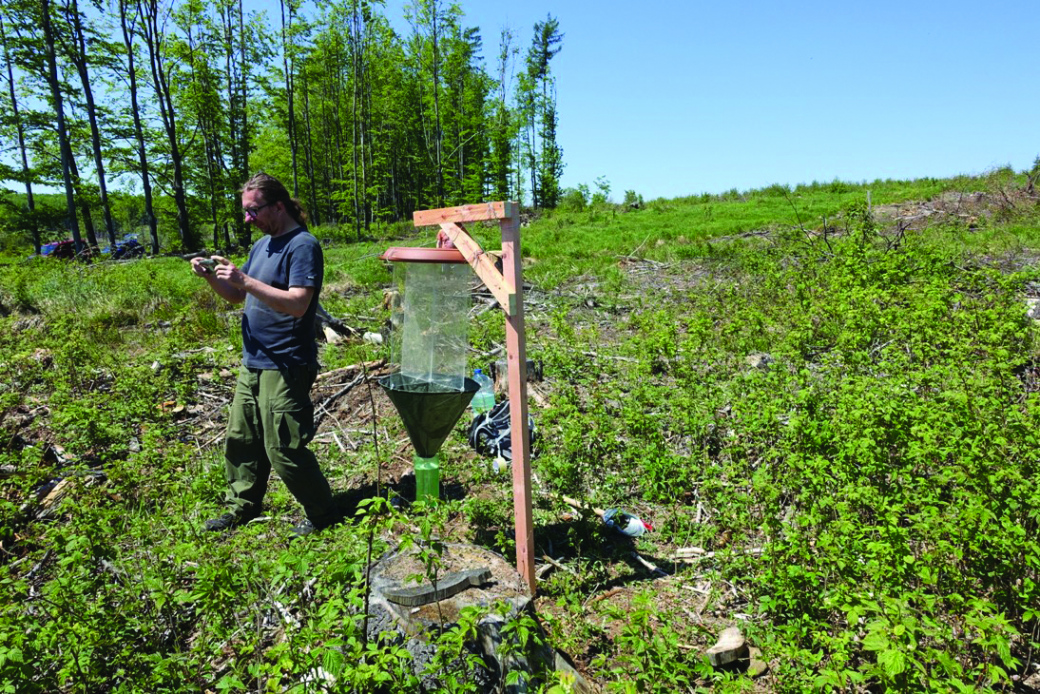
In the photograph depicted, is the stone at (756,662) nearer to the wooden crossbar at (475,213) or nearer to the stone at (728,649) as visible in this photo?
the stone at (728,649)

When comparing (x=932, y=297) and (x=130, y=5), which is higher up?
(x=130, y=5)

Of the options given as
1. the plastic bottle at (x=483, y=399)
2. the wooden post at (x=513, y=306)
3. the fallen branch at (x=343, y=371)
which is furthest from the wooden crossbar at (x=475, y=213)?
the fallen branch at (x=343, y=371)

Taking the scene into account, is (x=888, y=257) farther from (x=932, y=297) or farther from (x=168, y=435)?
(x=168, y=435)

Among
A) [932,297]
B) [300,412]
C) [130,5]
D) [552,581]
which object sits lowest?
[552,581]

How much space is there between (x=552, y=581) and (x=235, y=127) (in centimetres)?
2815

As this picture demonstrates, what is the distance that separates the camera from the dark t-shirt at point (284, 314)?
11.1 feet

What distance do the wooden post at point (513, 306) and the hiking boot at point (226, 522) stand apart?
1.94 metres

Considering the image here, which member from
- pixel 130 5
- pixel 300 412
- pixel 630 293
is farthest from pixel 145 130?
pixel 300 412

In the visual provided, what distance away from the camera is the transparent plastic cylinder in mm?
3277

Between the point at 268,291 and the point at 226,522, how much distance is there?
1.63m

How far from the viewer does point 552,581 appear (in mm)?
3438

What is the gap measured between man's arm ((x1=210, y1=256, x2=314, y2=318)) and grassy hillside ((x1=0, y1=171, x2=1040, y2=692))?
45.2 inches

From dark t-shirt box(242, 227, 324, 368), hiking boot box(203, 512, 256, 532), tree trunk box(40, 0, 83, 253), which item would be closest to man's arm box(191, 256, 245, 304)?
dark t-shirt box(242, 227, 324, 368)

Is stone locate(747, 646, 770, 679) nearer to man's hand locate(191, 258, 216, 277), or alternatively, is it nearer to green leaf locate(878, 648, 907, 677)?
green leaf locate(878, 648, 907, 677)
